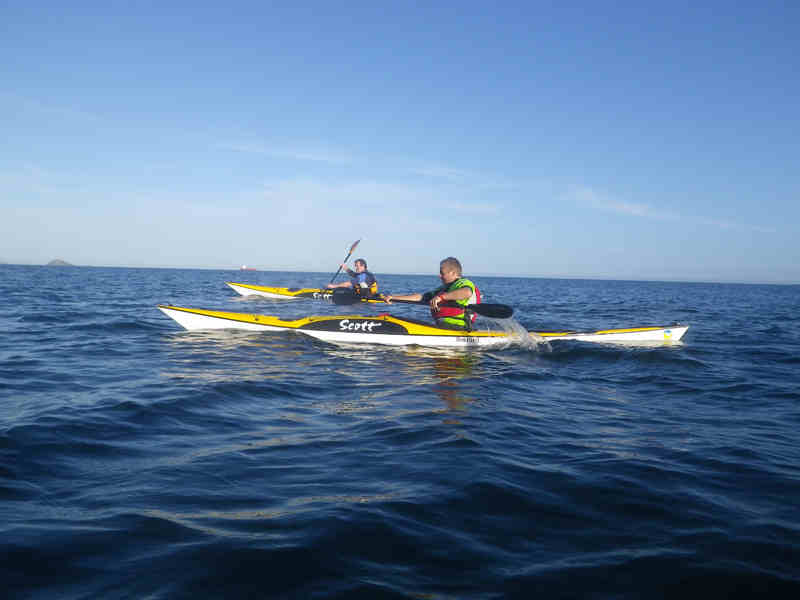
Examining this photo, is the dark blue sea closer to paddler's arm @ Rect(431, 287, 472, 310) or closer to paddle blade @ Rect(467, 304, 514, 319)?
paddle blade @ Rect(467, 304, 514, 319)

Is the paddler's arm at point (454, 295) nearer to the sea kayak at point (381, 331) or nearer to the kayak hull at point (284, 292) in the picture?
the sea kayak at point (381, 331)

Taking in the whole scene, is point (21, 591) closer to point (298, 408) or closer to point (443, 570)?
point (443, 570)

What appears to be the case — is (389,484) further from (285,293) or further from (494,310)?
(285,293)

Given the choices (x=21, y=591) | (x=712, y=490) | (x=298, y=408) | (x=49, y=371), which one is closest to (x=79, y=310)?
(x=49, y=371)

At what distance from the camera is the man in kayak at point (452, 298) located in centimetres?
1014

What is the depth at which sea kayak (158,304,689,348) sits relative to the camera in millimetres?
10328

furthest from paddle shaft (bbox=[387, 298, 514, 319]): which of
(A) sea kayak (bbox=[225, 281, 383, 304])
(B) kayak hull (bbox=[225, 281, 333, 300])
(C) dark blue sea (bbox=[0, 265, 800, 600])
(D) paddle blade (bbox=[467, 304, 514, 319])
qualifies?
(B) kayak hull (bbox=[225, 281, 333, 300])

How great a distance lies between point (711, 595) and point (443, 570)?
125 cm

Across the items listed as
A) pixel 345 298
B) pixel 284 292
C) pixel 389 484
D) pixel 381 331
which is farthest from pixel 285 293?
pixel 389 484

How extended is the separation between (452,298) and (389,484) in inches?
267

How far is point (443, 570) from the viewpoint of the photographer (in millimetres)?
2496

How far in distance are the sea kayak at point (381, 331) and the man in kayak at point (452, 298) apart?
13.2 inches

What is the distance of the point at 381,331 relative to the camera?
10453 mm

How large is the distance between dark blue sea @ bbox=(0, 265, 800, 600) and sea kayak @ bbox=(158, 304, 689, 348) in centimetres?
245
